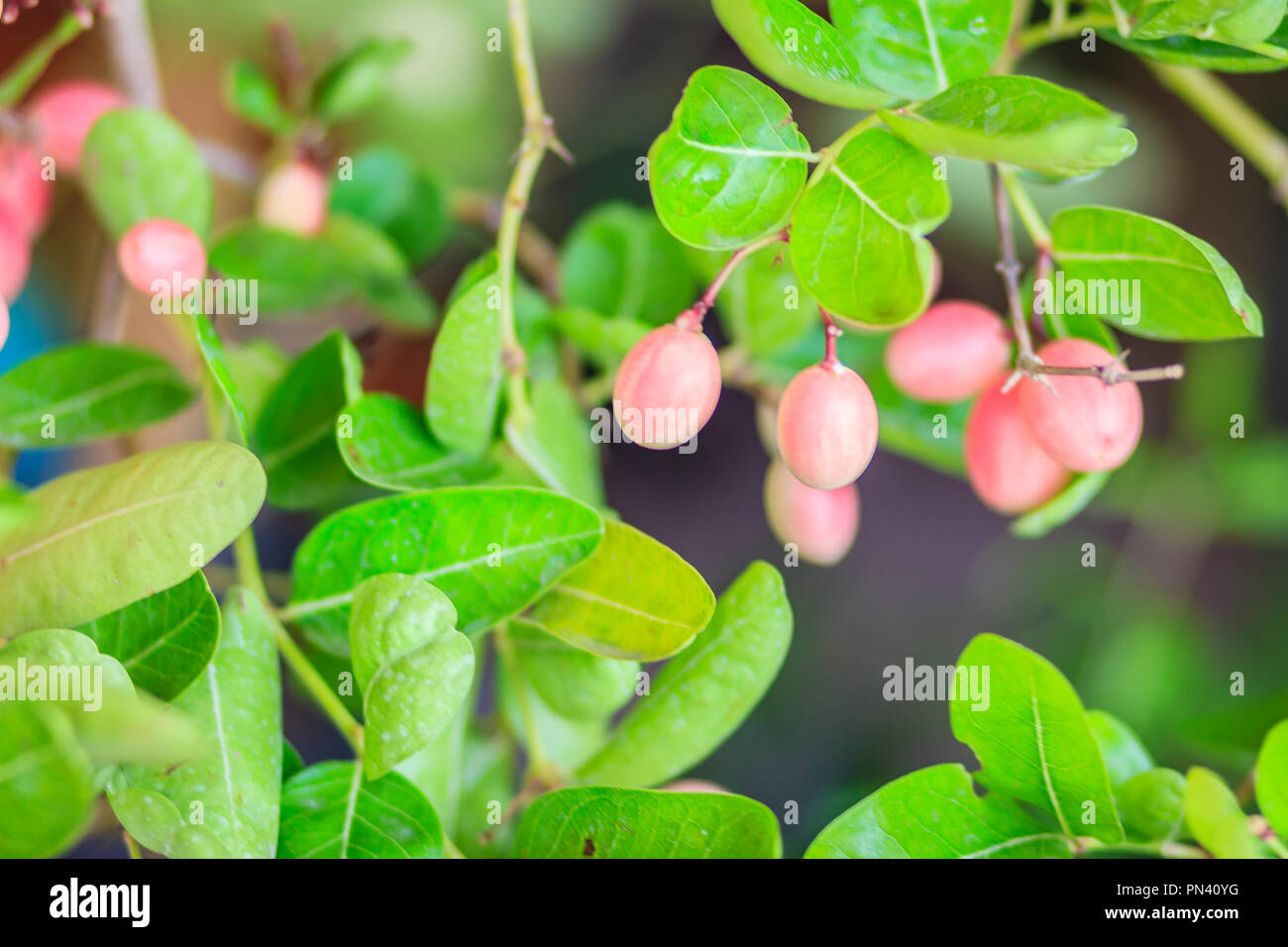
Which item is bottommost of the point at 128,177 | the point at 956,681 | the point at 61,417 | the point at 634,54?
the point at 956,681

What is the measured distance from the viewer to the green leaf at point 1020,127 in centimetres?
32

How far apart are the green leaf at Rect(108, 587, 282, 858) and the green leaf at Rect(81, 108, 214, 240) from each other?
0.89 ft

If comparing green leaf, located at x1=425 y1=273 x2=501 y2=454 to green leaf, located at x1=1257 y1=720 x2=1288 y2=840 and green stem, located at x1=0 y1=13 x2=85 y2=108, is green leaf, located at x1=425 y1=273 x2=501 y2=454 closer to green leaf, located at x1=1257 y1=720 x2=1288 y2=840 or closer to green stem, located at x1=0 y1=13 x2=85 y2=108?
green stem, located at x1=0 y1=13 x2=85 y2=108

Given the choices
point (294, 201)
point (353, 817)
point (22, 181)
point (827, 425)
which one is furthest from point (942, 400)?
point (22, 181)

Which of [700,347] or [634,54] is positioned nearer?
[700,347]

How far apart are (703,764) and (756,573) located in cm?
61

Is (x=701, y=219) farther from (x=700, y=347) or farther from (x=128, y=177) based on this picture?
(x=128, y=177)

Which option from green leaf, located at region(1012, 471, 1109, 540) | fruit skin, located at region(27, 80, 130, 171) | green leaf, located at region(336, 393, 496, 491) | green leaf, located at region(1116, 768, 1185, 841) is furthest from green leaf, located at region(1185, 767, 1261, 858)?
fruit skin, located at region(27, 80, 130, 171)

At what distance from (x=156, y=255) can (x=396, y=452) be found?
0.17 m

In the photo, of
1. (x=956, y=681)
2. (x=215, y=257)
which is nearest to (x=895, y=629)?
(x=956, y=681)

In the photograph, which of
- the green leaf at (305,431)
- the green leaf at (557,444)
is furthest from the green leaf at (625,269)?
the green leaf at (305,431)

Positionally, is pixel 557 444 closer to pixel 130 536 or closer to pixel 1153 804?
pixel 130 536

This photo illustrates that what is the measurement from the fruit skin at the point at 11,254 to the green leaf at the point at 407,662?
0.36 m

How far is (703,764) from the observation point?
39.9 inches
